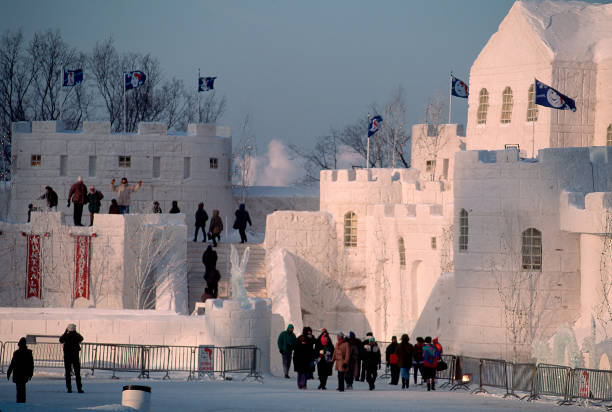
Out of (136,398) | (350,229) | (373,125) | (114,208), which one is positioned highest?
(373,125)

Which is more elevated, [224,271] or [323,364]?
[224,271]

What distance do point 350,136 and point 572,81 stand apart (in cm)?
3726

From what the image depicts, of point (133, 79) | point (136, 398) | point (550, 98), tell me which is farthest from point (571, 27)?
point (136, 398)

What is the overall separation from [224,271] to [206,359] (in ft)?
49.5

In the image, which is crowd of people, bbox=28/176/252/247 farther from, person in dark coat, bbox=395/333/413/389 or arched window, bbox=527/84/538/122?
person in dark coat, bbox=395/333/413/389

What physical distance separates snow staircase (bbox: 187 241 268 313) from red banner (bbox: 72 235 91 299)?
11.6 ft

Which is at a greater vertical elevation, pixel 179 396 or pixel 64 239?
pixel 64 239

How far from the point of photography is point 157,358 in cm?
3058

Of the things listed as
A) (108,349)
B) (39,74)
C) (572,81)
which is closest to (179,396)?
(108,349)

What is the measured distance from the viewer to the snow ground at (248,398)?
73.4 ft

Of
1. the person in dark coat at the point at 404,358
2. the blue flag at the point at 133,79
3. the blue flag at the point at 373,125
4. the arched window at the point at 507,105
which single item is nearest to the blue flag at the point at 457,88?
the blue flag at the point at 373,125

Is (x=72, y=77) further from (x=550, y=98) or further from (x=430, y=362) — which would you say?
(x=430, y=362)

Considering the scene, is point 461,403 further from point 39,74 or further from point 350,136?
point 350,136

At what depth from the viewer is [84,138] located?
166ft
